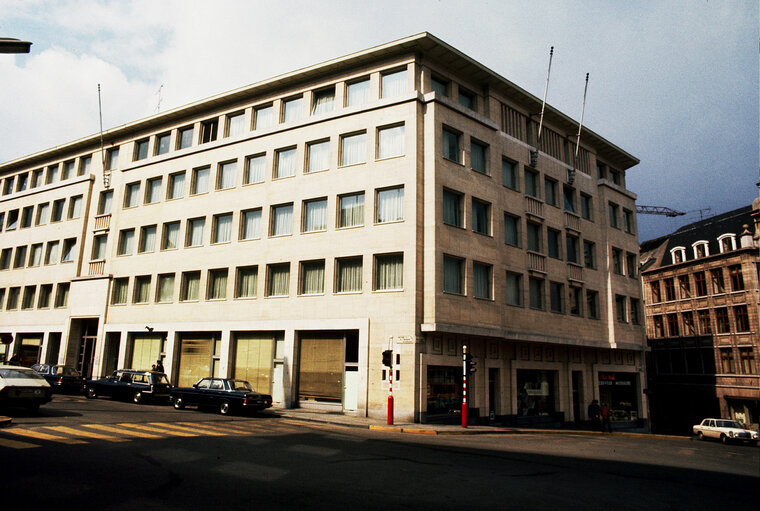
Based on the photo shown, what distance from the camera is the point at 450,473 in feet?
36.3

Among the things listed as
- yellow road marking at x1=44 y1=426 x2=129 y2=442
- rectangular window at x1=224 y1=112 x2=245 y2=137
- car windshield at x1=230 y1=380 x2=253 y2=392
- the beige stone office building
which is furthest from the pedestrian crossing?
rectangular window at x1=224 y1=112 x2=245 y2=137

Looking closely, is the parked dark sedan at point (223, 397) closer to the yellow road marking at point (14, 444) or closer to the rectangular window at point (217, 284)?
the rectangular window at point (217, 284)

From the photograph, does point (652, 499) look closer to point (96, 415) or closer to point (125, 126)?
point (96, 415)

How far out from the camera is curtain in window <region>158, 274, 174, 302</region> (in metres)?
35.3

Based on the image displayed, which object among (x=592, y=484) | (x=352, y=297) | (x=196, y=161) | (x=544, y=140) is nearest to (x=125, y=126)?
(x=196, y=161)

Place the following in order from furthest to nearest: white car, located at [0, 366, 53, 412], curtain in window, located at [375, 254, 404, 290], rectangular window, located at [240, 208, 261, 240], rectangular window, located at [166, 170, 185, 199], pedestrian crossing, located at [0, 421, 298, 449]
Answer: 1. rectangular window, located at [166, 170, 185, 199]
2. rectangular window, located at [240, 208, 261, 240]
3. curtain in window, located at [375, 254, 404, 290]
4. white car, located at [0, 366, 53, 412]
5. pedestrian crossing, located at [0, 421, 298, 449]

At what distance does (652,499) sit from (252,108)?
3109 cm

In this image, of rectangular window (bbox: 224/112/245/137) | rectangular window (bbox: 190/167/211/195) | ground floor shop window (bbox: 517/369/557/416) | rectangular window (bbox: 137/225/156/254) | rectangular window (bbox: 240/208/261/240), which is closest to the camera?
ground floor shop window (bbox: 517/369/557/416)

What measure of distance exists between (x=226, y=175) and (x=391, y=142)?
1235 centimetres

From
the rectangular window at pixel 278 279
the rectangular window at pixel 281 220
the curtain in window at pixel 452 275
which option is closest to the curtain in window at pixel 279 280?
the rectangular window at pixel 278 279

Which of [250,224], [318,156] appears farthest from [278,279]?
[318,156]

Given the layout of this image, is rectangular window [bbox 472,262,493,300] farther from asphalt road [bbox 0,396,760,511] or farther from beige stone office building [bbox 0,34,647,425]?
asphalt road [bbox 0,396,760,511]

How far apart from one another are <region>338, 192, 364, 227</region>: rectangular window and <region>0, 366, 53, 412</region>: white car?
50.3ft

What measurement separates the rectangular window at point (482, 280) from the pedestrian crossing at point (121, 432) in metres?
12.7
